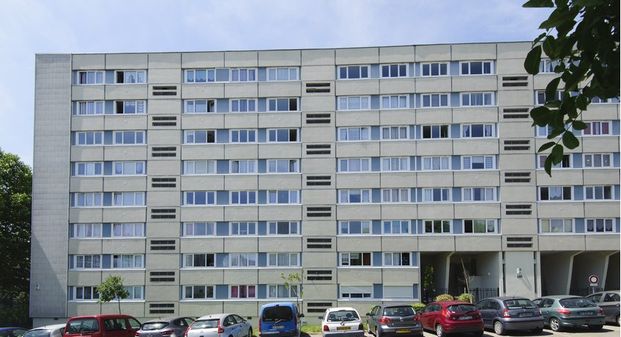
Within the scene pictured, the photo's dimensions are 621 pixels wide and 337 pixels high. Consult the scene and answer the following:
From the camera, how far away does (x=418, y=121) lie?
46.1m

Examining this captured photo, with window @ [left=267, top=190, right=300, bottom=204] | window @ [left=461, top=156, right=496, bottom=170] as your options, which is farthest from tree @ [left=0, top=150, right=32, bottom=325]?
window @ [left=461, top=156, right=496, bottom=170]

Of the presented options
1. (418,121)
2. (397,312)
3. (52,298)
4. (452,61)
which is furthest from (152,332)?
(452,61)

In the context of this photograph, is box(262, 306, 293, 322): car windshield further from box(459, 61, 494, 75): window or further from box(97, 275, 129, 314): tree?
box(459, 61, 494, 75): window

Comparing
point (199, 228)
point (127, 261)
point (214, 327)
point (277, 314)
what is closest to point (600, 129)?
point (199, 228)

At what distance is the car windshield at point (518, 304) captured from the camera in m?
26.4

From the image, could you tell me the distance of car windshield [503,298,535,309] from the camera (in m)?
26.4

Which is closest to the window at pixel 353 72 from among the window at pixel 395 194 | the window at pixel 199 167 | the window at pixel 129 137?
the window at pixel 395 194

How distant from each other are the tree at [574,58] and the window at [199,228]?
143ft

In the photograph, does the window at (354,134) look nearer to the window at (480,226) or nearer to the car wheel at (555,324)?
the window at (480,226)

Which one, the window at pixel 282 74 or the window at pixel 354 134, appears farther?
the window at pixel 282 74

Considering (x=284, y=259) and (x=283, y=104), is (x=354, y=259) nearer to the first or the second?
(x=284, y=259)

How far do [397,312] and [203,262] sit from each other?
23104mm

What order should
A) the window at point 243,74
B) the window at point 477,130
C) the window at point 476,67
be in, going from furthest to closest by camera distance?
the window at point 243,74 → the window at point 476,67 → the window at point 477,130

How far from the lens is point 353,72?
47.2m
